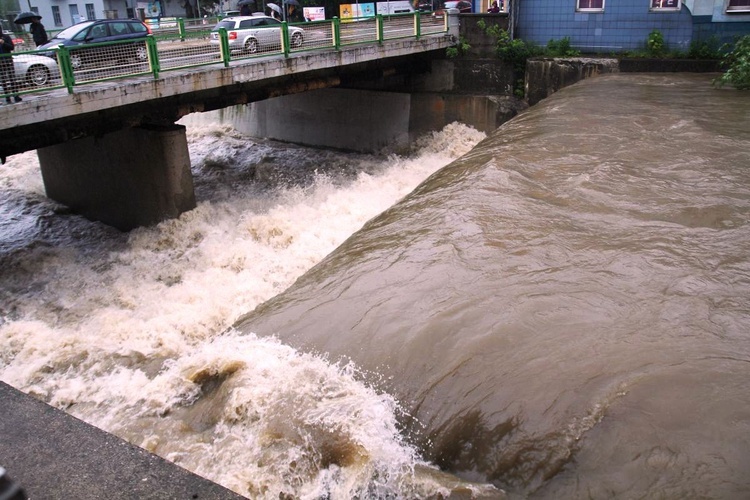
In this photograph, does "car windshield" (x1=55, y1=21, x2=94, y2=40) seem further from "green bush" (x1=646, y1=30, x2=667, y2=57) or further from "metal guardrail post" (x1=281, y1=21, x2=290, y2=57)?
"green bush" (x1=646, y1=30, x2=667, y2=57)

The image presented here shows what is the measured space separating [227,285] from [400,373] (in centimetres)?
553

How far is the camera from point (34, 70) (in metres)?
10.2

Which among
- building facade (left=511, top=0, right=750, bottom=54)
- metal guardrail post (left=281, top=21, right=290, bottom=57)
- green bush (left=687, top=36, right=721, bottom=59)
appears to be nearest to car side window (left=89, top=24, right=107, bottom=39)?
metal guardrail post (left=281, top=21, right=290, bottom=57)

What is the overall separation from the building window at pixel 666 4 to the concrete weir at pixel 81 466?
18.9m

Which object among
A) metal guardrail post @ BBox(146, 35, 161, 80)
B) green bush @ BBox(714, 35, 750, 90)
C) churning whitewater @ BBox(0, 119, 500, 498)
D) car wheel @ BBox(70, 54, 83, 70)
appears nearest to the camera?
churning whitewater @ BBox(0, 119, 500, 498)

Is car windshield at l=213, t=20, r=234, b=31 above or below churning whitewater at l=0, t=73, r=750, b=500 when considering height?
above

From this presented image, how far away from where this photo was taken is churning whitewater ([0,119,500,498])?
475cm

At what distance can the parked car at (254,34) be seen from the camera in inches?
560

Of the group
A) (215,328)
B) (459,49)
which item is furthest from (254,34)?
(215,328)

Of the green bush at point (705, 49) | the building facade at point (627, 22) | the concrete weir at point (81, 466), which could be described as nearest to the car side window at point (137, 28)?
the building facade at point (627, 22)

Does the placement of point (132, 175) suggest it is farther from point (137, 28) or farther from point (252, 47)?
point (137, 28)

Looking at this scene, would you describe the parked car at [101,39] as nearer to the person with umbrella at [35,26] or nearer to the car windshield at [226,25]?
the person with umbrella at [35,26]

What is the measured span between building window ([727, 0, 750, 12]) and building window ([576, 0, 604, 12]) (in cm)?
338

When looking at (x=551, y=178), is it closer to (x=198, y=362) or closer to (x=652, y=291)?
(x=652, y=291)
